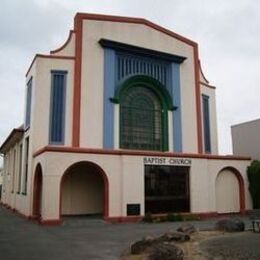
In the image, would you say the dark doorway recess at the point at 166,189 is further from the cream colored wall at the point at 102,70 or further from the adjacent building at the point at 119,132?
the cream colored wall at the point at 102,70

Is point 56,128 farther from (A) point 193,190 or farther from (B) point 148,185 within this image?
(A) point 193,190

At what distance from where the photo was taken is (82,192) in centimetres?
2520

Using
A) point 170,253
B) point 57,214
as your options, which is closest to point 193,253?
point 170,253

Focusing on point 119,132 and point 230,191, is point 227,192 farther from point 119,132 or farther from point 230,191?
point 119,132

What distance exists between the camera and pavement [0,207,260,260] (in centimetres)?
1172

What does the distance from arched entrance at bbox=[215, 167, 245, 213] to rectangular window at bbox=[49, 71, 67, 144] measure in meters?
10.6

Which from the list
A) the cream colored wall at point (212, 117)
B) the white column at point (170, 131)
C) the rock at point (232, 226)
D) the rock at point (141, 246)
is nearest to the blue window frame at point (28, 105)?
the white column at point (170, 131)

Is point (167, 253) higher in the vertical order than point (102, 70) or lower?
lower

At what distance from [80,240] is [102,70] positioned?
44.7ft

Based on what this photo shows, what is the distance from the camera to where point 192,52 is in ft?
100

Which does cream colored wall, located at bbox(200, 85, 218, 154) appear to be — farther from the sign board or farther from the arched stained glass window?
the sign board

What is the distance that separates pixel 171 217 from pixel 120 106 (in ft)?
25.9

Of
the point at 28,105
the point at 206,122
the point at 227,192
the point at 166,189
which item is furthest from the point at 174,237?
the point at 206,122

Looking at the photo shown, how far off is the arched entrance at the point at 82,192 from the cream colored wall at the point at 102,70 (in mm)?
1942
